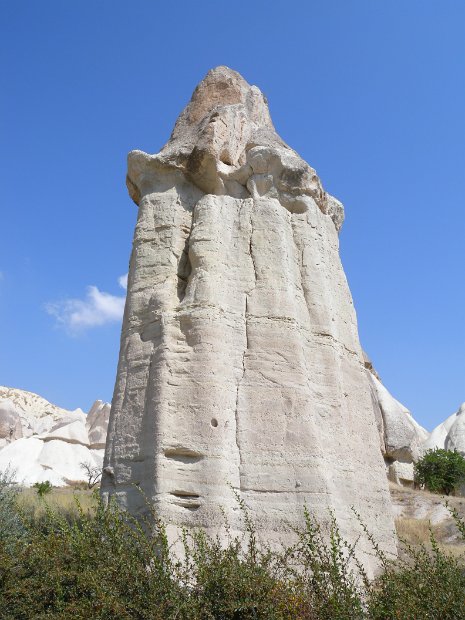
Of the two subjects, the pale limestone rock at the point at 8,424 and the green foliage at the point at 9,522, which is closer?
the green foliage at the point at 9,522

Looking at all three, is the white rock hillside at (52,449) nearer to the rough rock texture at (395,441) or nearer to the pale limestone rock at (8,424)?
the pale limestone rock at (8,424)

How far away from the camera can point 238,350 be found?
8.50m

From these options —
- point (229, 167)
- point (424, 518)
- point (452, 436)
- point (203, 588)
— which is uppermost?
point (452, 436)

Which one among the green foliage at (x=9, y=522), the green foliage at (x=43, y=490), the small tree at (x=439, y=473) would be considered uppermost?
the small tree at (x=439, y=473)

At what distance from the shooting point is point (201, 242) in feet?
30.3

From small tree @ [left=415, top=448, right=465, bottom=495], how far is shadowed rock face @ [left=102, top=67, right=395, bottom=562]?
389 inches

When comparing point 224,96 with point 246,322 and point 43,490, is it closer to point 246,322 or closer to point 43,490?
point 246,322

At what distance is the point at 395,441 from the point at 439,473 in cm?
202

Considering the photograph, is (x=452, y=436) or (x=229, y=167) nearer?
(x=229, y=167)

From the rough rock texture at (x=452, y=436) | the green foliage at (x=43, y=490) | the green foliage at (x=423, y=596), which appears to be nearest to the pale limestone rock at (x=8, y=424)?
the green foliage at (x=43, y=490)

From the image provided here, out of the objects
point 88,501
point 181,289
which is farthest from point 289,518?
point 88,501

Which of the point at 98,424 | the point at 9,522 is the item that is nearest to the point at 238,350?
the point at 9,522

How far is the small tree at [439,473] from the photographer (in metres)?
18.2

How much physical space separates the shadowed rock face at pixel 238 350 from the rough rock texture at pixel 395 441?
27.8 ft
